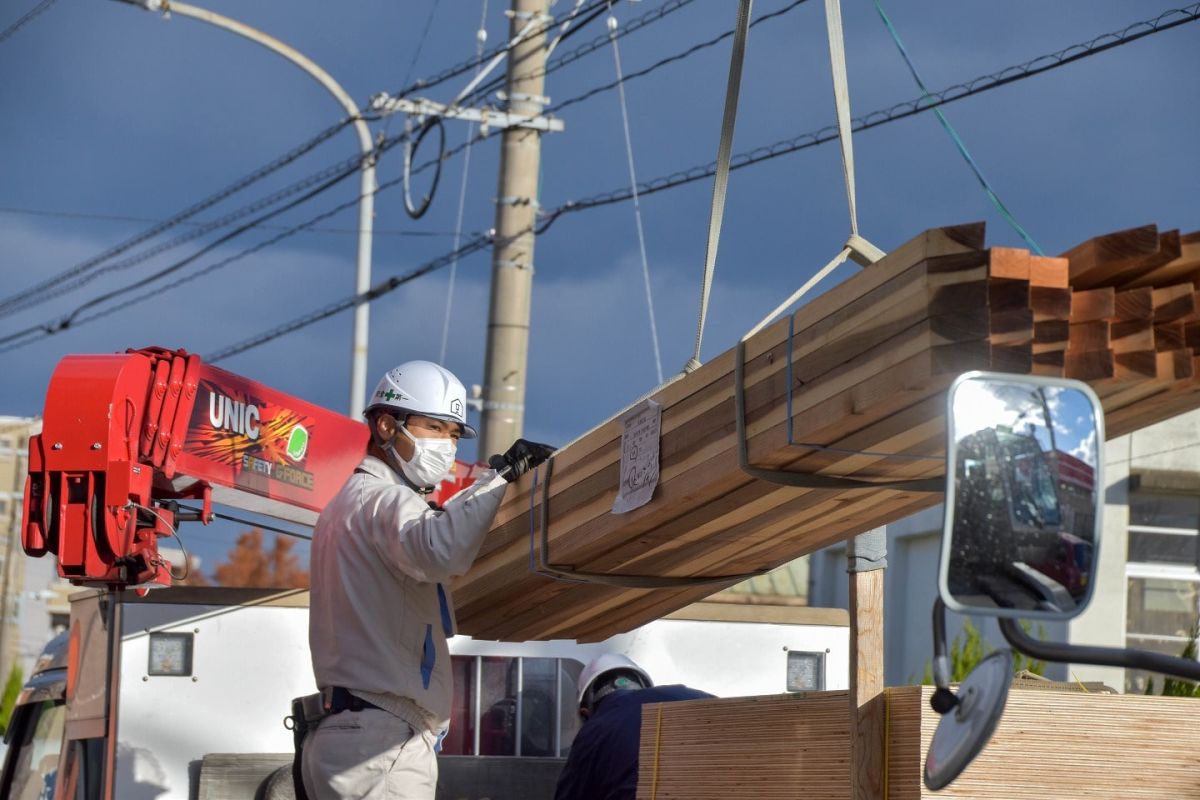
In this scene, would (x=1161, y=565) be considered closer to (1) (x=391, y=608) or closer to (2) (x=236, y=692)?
(2) (x=236, y=692)

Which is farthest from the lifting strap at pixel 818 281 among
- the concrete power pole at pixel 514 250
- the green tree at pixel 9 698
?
the green tree at pixel 9 698

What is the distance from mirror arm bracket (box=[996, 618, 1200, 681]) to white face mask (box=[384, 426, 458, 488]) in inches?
115

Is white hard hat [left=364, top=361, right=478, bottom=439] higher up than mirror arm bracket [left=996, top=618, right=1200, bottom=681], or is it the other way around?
white hard hat [left=364, top=361, right=478, bottom=439]

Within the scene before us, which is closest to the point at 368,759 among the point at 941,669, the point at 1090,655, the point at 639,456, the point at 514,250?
the point at 639,456

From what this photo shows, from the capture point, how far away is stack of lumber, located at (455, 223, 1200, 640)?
123 inches

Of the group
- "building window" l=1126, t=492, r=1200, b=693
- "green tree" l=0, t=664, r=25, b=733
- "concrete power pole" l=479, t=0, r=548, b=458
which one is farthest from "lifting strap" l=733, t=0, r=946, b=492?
"green tree" l=0, t=664, r=25, b=733

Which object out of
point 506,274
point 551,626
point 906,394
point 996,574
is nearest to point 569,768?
point 551,626

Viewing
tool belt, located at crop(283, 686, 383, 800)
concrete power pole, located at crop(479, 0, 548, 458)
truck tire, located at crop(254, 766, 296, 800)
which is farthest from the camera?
concrete power pole, located at crop(479, 0, 548, 458)

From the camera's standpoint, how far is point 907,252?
3264 mm

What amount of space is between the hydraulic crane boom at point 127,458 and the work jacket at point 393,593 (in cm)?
156

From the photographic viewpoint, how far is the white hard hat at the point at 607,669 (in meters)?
6.55

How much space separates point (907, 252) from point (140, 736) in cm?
467

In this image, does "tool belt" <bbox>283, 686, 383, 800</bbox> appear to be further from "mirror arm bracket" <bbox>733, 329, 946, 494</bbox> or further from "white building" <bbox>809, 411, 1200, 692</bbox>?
"white building" <bbox>809, 411, 1200, 692</bbox>

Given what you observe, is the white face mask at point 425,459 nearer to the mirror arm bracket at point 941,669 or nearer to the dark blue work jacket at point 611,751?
the dark blue work jacket at point 611,751
